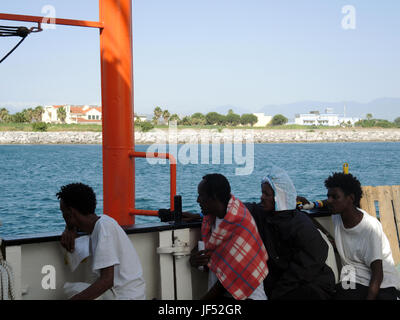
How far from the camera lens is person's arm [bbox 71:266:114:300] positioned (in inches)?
104

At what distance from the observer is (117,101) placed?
4414 mm

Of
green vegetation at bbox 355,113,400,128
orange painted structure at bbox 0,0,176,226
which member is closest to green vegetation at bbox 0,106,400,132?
green vegetation at bbox 355,113,400,128

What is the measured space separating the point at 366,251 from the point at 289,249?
0.53 metres

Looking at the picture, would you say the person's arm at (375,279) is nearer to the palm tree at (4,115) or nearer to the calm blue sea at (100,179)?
the calm blue sea at (100,179)

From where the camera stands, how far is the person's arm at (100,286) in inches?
104

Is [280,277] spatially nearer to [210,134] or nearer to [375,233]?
[375,233]

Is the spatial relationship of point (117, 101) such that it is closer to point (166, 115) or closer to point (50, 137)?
point (166, 115)

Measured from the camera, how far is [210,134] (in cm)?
8669

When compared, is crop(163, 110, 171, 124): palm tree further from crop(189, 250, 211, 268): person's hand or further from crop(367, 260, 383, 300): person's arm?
crop(367, 260, 383, 300): person's arm

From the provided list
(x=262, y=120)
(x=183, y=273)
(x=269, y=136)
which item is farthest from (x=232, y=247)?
(x=262, y=120)

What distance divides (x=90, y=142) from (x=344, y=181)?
280 feet
